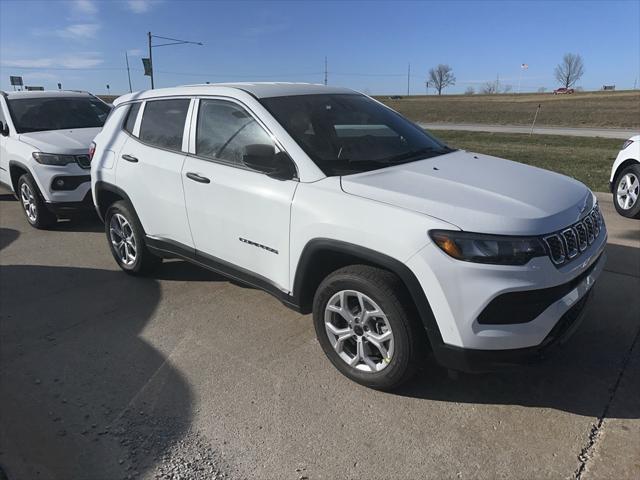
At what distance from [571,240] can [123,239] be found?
161 inches

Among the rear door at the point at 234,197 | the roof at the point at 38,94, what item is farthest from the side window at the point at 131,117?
the roof at the point at 38,94

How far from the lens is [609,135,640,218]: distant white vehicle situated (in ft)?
22.0

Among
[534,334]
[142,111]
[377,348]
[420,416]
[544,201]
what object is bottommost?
[420,416]

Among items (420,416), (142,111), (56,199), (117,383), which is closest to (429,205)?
(420,416)

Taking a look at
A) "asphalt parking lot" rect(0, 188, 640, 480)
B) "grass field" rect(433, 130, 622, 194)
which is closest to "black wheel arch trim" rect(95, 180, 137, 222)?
"asphalt parking lot" rect(0, 188, 640, 480)

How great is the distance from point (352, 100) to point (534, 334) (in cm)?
248

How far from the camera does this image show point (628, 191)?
6.84 m

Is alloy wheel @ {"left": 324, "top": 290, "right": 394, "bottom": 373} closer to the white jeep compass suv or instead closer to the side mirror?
the white jeep compass suv

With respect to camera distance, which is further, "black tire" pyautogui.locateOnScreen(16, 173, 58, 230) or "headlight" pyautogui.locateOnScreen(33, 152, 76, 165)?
"black tire" pyautogui.locateOnScreen(16, 173, 58, 230)

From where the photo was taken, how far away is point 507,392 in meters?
Answer: 3.12

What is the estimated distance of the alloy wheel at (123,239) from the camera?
500 cm

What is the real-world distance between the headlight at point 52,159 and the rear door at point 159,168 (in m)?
2.27

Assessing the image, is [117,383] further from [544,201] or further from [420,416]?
[544,201]

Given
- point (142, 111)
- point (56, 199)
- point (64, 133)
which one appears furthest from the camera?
point (64, 133)
